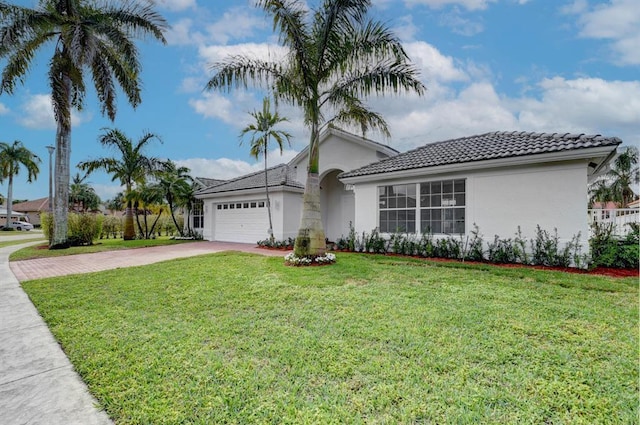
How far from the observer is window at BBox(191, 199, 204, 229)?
22.9m

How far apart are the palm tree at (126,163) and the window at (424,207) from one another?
57.7 feet

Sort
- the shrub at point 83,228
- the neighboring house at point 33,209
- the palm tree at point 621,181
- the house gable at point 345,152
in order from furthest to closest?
1. the neighboring house at point 33,209
2. the palm tree at point 621,181
3. the shrub at point 83,228
4. the house gable at point 345,152

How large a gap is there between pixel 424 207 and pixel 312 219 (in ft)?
16.1

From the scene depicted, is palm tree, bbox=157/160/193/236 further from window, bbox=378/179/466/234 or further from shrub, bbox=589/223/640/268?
shrub, bbox=589/223/640/268

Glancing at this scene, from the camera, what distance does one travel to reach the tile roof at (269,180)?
1761 centimetres

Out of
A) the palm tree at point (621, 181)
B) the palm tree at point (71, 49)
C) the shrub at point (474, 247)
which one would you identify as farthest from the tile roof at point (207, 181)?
the palm tree at point (621, 181)

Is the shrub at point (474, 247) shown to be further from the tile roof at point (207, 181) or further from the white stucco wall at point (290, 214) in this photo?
Result: the tile roof at point (207, 181)

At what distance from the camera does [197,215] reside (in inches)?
917

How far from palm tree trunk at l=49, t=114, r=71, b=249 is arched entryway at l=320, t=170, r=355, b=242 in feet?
45.4

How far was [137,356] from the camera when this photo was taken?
12.3 feet

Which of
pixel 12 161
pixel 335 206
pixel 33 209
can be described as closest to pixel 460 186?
pixel 335 206

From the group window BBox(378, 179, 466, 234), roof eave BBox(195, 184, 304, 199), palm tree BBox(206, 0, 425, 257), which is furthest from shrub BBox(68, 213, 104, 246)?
window BBox(378, 179, 466, 234)

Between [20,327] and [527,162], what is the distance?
13.0 meters

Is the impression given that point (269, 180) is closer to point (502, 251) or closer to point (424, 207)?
point (424, 207)
